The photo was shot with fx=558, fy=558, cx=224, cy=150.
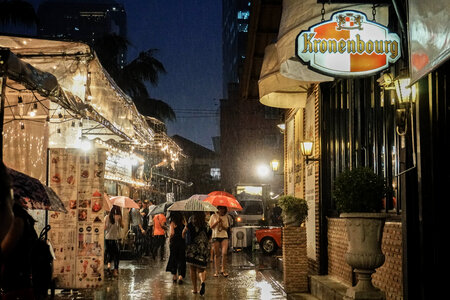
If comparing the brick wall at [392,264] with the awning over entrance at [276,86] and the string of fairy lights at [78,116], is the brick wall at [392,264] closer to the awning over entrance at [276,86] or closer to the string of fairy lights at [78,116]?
the awning over entrance at [276,86]

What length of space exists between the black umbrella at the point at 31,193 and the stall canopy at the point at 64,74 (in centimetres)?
124

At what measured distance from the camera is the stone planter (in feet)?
24.2

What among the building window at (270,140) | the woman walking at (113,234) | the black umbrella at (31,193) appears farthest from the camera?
the building window at (270,140)

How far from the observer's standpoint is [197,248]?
41.4 feet

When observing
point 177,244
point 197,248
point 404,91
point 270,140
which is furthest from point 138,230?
point 270,140

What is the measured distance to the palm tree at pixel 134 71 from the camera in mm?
32875

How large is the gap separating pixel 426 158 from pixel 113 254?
10705 mm

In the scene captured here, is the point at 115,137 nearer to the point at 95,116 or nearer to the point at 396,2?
the point at 95,116

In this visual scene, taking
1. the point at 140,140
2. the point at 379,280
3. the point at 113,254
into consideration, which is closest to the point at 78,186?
the point at 113,254

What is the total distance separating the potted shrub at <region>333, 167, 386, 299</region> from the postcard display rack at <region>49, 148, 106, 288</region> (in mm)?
6247

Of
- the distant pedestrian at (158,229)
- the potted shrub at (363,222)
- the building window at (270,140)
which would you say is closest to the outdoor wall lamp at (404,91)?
the potted shrub at (363,222)

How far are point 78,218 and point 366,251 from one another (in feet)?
22.6

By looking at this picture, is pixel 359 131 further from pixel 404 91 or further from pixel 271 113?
pixel 271 113

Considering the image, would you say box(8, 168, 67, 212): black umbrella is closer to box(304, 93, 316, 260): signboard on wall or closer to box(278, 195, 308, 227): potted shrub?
box(278, 195, 308, 227): potted shrub
